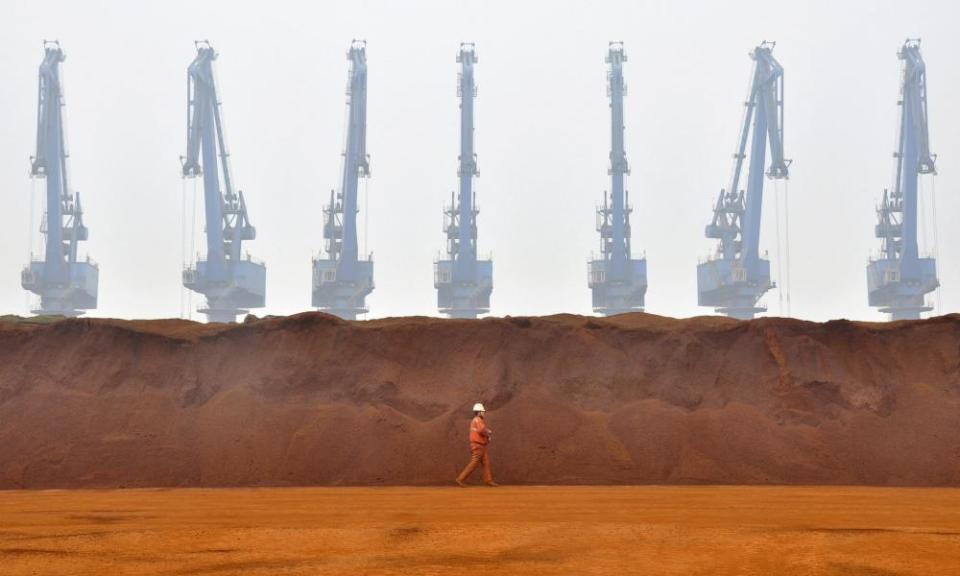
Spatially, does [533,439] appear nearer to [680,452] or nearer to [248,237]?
[680,452]

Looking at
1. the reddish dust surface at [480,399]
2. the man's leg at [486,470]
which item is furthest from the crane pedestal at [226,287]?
the man's leg at [486,470]

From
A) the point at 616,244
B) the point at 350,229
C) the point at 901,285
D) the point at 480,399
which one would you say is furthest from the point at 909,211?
the point at 480,399

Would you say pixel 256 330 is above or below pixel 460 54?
below

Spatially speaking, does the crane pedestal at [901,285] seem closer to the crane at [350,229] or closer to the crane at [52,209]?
the crane at [350,229]

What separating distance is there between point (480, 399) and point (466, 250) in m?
48.9

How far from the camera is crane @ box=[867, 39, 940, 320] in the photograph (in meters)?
73.4

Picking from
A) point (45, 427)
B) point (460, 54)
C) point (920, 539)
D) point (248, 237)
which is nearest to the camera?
point (920, 539)

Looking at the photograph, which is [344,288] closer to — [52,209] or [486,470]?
[52,209]

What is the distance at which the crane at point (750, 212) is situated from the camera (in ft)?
240

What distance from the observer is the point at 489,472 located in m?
19.0

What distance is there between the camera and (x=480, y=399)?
74.9 ft

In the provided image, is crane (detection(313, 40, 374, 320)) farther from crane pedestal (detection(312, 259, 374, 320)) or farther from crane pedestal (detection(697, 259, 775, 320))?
crane pedestal (detection(697, 259, 775, 320))

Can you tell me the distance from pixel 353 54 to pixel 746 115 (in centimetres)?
2875

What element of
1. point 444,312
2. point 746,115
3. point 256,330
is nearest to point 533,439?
point 256,330
